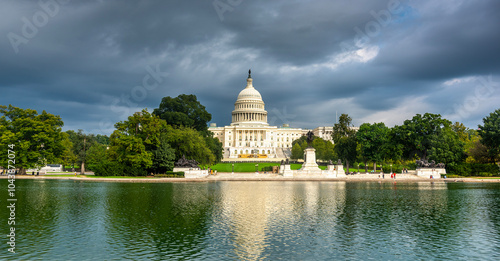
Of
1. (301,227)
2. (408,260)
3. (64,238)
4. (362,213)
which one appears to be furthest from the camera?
(362,213)

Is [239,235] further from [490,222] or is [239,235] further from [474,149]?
[474,149]

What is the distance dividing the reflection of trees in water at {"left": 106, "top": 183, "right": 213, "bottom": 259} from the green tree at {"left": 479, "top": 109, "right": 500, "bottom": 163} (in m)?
46.6

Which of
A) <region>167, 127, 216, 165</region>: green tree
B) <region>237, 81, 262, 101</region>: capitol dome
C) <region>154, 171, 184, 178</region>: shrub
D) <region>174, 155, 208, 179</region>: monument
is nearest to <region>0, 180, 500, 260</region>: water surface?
<region>154, 171, 184, 178</region>: shrub

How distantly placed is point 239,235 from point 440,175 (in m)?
50.0

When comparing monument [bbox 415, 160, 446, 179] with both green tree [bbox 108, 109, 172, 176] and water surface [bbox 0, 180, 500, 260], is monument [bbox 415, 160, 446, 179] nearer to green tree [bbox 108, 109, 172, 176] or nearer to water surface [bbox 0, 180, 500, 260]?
water surface [bbox 0, 180, 500, 260]

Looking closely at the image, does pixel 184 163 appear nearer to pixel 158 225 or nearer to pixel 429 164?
pixel 429 164

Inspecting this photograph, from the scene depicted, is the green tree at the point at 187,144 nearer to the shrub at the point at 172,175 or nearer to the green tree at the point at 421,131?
the shrub at the point at 172,175

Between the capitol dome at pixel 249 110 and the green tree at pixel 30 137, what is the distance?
384 feet

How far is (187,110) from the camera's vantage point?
8075 cm

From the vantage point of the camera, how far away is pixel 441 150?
194ft

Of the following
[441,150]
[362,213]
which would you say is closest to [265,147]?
[441,150]

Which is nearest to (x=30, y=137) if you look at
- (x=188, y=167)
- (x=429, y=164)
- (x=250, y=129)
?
(x=188, y=167)

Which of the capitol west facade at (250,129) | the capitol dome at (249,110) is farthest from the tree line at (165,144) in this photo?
the capitol dome at (249,110)

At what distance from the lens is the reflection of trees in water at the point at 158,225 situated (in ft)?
44.5
